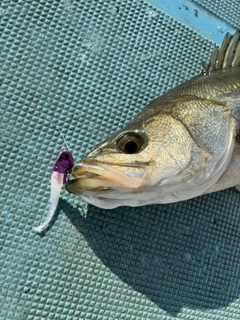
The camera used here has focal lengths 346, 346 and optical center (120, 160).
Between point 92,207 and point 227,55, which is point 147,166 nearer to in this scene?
point 92,207

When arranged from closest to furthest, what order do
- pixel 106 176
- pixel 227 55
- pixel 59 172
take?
pixel 106 176
pixel 59 172
pixel 227 55

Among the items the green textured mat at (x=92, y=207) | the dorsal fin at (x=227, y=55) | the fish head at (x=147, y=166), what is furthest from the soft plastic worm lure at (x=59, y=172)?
the dorsal fin at (x=227, y=55)

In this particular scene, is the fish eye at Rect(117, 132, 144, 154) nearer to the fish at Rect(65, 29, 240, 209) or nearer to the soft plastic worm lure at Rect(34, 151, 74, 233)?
the fish at Rect(65, 29, 240, 209)

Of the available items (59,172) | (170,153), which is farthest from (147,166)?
(59,172)

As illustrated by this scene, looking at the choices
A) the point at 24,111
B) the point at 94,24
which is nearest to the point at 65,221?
the point at 24,111

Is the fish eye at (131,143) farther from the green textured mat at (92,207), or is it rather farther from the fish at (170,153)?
the green textured mat at (92,207)

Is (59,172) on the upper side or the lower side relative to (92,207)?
upper

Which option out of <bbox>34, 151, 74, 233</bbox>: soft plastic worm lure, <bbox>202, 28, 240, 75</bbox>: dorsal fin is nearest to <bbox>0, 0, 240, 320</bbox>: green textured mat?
<bbox>34, 151, 74, 233</bbox>: soft plastic worm lure

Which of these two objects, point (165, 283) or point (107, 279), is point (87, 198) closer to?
point (107, 279)
